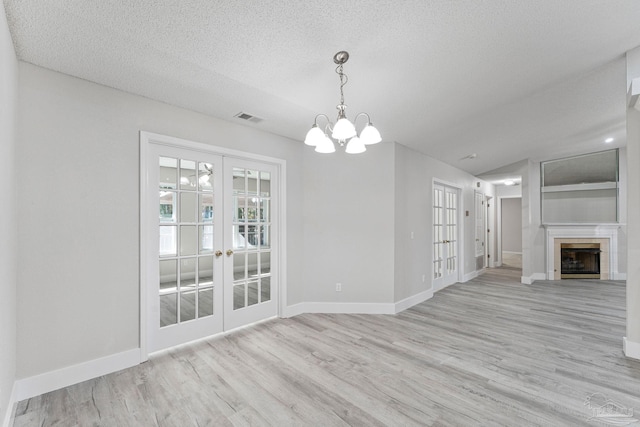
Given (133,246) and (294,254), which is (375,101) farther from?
(133,246)

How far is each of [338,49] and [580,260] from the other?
26.1ft

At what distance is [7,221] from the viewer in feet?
5.94

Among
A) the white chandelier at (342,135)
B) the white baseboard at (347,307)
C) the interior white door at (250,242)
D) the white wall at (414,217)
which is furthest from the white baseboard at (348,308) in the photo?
the white chandelier at (342,135)

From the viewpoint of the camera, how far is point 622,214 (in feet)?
21.2

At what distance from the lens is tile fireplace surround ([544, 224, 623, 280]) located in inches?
258

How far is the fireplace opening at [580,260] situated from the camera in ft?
21.9

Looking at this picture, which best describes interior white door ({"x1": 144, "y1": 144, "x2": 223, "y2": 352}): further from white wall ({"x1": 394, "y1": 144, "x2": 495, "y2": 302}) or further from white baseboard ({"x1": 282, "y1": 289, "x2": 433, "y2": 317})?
white wall ({"x1": 394, "y1": 144, "x2": 495, "y2": 302})

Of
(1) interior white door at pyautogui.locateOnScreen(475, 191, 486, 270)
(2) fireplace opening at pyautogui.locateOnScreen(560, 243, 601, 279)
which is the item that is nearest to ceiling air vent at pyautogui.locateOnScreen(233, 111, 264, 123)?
(1) interior white door at pyautogui.locateOnScreen(475, 191, 486, 270)

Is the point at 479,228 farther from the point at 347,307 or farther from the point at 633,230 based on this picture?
the point at 347,307

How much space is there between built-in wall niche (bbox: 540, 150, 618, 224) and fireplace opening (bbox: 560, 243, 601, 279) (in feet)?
1.92

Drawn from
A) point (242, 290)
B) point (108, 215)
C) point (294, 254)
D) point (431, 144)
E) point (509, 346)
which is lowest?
point (509, 346)

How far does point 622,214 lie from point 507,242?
13.8 ft

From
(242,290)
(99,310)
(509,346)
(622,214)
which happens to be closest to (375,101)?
(242,290)

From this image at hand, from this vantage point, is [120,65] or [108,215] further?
[108,215]
